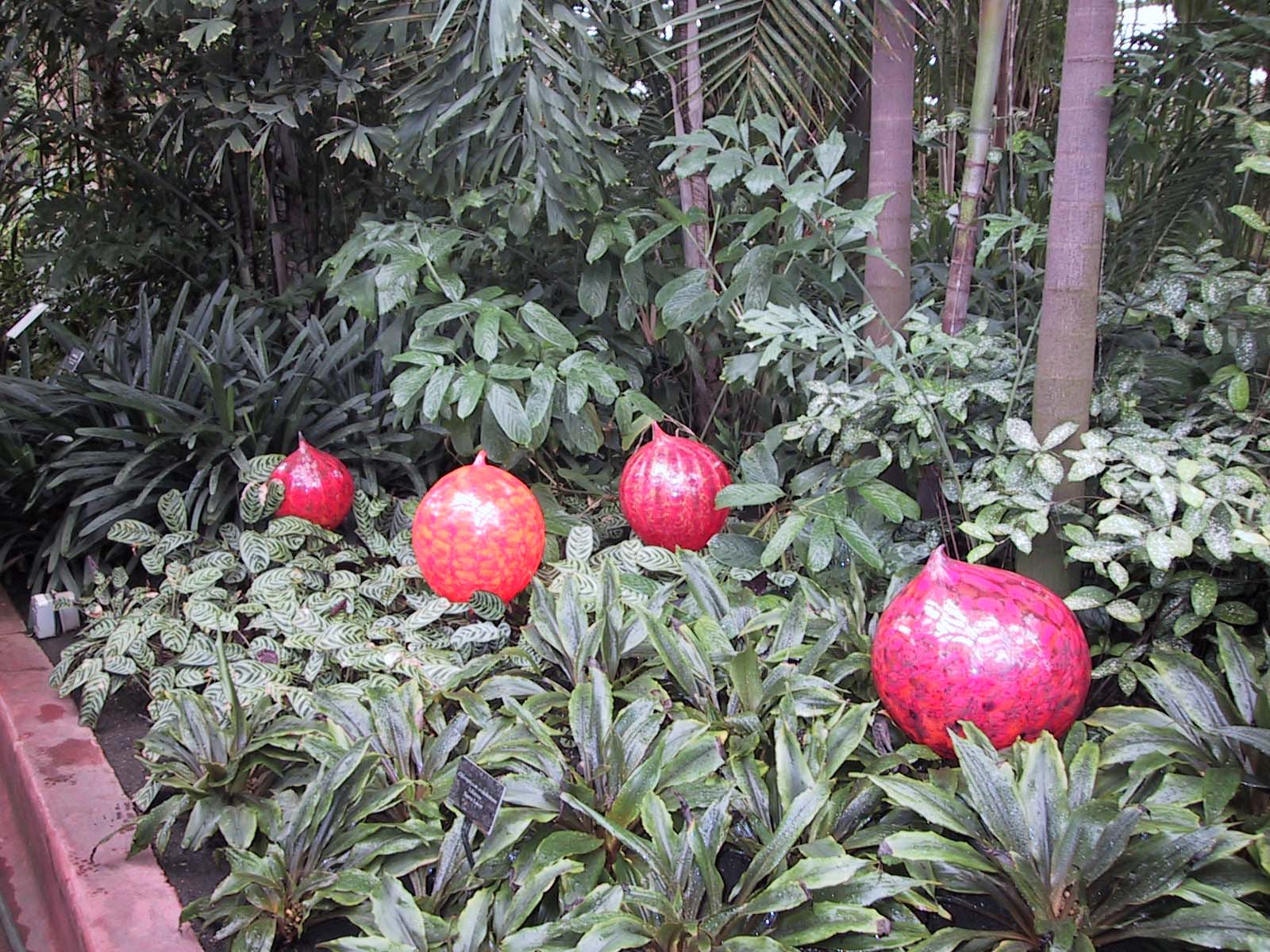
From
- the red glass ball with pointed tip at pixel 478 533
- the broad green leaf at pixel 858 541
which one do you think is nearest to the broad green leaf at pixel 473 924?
the red glass ball with pointed tip at pixel 478 533

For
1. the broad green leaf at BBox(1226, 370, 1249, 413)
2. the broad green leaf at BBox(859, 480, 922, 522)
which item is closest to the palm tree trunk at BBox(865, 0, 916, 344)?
the broad green leaf at BBox(859, 480, 922, 522)

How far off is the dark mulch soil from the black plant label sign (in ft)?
1.50

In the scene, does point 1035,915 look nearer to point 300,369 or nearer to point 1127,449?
point 1127,449

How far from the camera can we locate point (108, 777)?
6.97 feet

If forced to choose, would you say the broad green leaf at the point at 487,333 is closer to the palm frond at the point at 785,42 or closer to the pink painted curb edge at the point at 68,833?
the palm frond at the point at 785,42

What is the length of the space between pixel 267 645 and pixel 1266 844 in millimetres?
2074

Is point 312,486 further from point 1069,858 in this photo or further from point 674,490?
point 1069,858

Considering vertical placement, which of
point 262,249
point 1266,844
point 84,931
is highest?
point 262,249

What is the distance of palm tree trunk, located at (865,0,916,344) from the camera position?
2324mm

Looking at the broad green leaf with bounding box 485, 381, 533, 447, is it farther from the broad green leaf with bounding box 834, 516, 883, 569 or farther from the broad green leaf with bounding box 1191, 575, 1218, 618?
the broad green leaf with bounding box 1191, 575, 1218, 618

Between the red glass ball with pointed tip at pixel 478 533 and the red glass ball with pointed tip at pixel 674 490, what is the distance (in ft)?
0.93

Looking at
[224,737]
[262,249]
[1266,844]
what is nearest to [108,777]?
[224,737]

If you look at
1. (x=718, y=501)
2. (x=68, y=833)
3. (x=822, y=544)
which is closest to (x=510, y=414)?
(x=718, y=501)

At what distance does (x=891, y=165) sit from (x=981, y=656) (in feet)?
4.24
